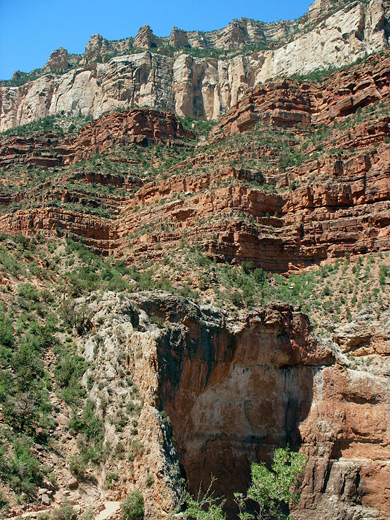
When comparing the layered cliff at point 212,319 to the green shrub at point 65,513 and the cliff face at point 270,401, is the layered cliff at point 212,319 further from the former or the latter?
the green shrub at point 65,513

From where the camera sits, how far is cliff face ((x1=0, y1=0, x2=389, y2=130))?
261ft

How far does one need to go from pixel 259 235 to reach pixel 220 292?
782 centimetres

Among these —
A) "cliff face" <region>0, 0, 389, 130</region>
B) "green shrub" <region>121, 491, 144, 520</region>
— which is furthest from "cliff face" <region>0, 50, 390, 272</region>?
"cliff face" <region>0, 0, 389, 130</region>

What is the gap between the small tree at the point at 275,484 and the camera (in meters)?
25.3

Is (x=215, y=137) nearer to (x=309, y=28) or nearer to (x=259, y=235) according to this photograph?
(x=259, y=235)

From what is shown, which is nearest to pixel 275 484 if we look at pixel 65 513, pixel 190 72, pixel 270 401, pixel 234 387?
pixel 234 387

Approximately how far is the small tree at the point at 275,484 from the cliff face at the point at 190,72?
195ft

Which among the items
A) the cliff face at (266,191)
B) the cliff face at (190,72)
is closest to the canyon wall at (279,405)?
the cliff face at (266,191)

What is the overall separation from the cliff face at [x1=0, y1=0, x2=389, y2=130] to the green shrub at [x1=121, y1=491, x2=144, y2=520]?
66692 millimetres

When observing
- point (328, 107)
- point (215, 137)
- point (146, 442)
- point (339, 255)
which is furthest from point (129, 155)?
point (146, 442)

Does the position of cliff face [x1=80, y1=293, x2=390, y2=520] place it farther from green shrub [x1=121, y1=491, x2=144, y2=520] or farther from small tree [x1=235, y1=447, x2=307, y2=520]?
green shrub [x1=121, y1=491, x2=144, y2=520]

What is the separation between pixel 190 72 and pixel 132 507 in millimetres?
88091

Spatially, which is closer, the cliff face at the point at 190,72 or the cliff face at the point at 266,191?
the cliff face at the point at 266,191

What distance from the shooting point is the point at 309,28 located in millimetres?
91438
